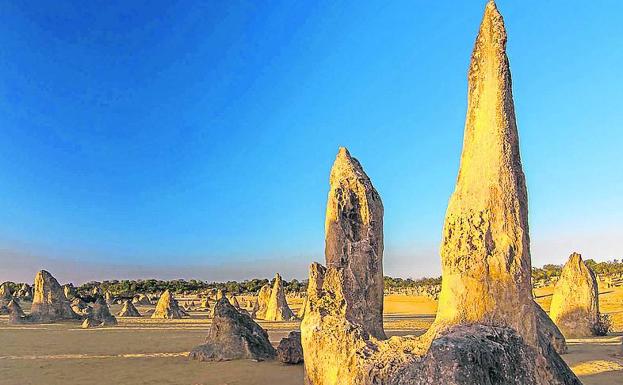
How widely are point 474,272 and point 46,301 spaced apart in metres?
26.3

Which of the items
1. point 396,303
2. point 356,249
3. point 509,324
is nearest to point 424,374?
point 509,324

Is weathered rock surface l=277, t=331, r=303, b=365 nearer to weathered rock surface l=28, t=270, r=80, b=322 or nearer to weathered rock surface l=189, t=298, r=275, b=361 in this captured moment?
weathered rock surface l=189, t=298, r=275, b=361

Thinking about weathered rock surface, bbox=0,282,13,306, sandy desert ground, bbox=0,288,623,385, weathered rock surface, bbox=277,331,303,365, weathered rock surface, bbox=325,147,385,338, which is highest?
weathered rock surface, bbox=325,147,385,338

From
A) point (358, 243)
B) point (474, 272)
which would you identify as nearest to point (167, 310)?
point (358, 243)

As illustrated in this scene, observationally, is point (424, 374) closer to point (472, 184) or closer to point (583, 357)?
point (472, 184)

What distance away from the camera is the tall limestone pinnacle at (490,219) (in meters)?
7.17

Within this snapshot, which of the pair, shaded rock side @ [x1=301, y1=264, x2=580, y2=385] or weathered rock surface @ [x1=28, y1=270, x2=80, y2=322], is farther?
weathered rock surface @ [x1=28, y1=270, x2=80, y2=322]

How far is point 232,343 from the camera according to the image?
13.4 m

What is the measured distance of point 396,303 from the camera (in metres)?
46.1

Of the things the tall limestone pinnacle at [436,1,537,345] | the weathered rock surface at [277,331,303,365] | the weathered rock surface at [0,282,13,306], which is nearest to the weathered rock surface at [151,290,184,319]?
the weathered rock surface at [0,282,13,306]

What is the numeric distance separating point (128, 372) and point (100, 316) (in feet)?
51.9

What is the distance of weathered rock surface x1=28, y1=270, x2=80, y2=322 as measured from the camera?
27672 mm

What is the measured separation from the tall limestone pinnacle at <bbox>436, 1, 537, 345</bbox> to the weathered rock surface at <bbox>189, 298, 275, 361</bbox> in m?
6.85

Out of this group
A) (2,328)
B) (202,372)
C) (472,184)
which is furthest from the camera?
(2,328)
